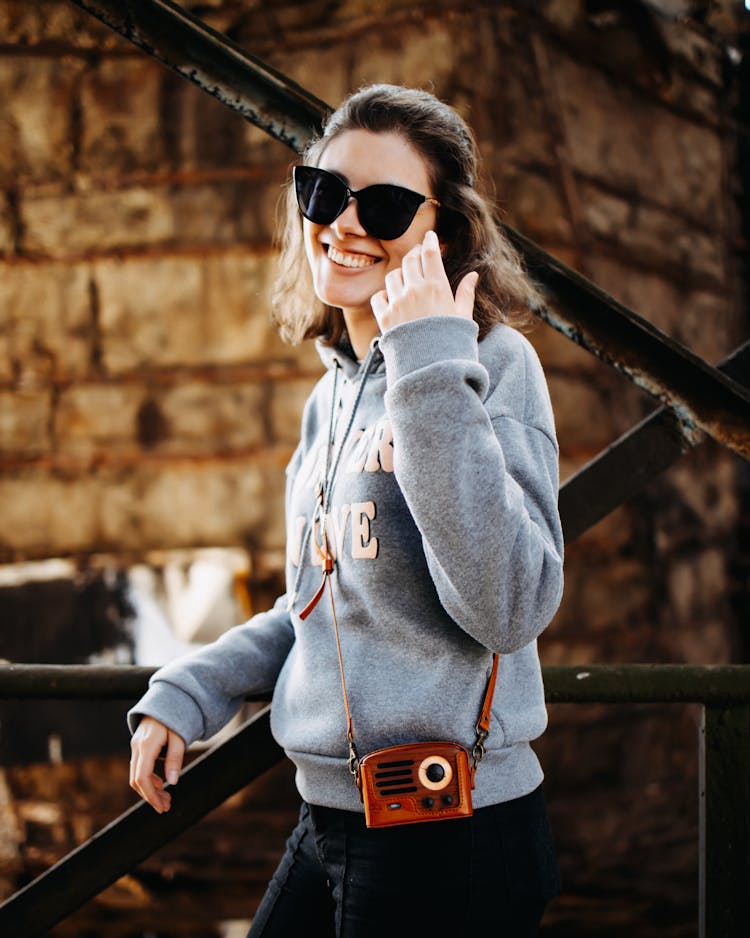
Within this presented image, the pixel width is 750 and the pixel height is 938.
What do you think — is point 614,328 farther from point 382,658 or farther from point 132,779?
point 132,779

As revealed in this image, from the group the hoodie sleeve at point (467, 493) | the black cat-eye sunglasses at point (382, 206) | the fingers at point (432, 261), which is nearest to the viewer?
the hoodie sleeve at point (467, 493)

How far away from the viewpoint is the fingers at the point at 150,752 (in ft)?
4.02

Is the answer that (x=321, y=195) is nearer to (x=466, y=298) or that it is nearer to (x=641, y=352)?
(x=466, y=298)

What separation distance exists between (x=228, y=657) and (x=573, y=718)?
3064 millimetres

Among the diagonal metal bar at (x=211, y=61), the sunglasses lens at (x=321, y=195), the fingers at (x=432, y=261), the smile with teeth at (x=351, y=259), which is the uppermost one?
the diagonal metal bar at (x=211, y=61)

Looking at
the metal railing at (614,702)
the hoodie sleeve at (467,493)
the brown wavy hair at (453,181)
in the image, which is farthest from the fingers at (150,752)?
the brown wavy hair at (453,181)

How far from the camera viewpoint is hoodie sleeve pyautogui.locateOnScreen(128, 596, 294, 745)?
1255 millimetres

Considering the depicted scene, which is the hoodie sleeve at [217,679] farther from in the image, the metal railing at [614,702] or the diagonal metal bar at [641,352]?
the diagonal metal bar at [641,352]

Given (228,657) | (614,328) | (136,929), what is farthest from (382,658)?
(136,929)

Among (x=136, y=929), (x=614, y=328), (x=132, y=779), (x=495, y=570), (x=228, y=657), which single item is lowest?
(x=136, y=929)

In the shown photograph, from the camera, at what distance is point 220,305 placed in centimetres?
411

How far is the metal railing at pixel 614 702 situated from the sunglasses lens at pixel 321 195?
0.71m

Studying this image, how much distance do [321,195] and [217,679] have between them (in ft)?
2.30

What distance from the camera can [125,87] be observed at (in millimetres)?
4078
